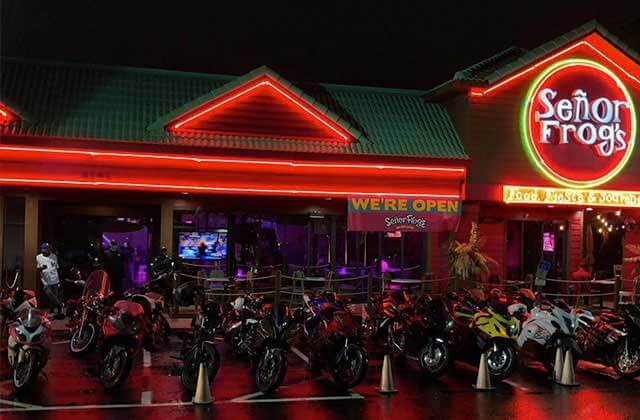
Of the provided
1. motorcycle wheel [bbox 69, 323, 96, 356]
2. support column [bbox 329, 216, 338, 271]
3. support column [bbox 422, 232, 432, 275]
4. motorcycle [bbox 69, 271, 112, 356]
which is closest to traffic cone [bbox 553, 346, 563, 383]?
motorcycle [bbox 69, 271, 112, 356]

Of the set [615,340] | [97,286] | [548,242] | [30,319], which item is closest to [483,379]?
[615,340]

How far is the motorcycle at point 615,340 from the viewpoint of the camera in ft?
39.3

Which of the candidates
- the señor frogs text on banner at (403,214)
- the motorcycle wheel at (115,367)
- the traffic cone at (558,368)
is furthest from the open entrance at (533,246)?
the motorcycle wheel at (115,367)

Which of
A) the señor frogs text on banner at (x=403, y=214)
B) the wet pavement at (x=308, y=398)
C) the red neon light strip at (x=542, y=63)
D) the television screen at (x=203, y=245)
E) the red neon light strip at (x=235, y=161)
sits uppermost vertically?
the red neon light strip at (x=542, y=63)

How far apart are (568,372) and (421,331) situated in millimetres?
2372

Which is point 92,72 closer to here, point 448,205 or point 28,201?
point 28,201

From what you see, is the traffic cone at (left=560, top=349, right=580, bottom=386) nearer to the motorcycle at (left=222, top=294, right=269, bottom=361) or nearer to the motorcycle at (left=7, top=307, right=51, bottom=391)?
the motorcycle at (left=222, top=294, right=269, bottom=361)

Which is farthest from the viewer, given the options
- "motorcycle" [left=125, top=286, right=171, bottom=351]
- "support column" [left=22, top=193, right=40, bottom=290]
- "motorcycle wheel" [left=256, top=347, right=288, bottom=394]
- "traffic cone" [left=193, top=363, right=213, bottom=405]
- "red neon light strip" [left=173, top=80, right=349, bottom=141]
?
"red neon light strip" [left=173, top=80, right=349, bottom=141]

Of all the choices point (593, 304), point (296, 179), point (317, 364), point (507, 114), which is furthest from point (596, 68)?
point (317, 364)

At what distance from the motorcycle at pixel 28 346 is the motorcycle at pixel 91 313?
1.72 meters

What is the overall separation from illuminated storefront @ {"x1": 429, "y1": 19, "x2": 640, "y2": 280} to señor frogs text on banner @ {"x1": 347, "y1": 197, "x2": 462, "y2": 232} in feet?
2.65

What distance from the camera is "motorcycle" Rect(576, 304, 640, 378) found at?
12.0m

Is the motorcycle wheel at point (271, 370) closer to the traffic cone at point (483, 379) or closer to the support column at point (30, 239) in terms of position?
the traffic cone at point (483, 379)

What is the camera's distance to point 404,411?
9383 millimetres
